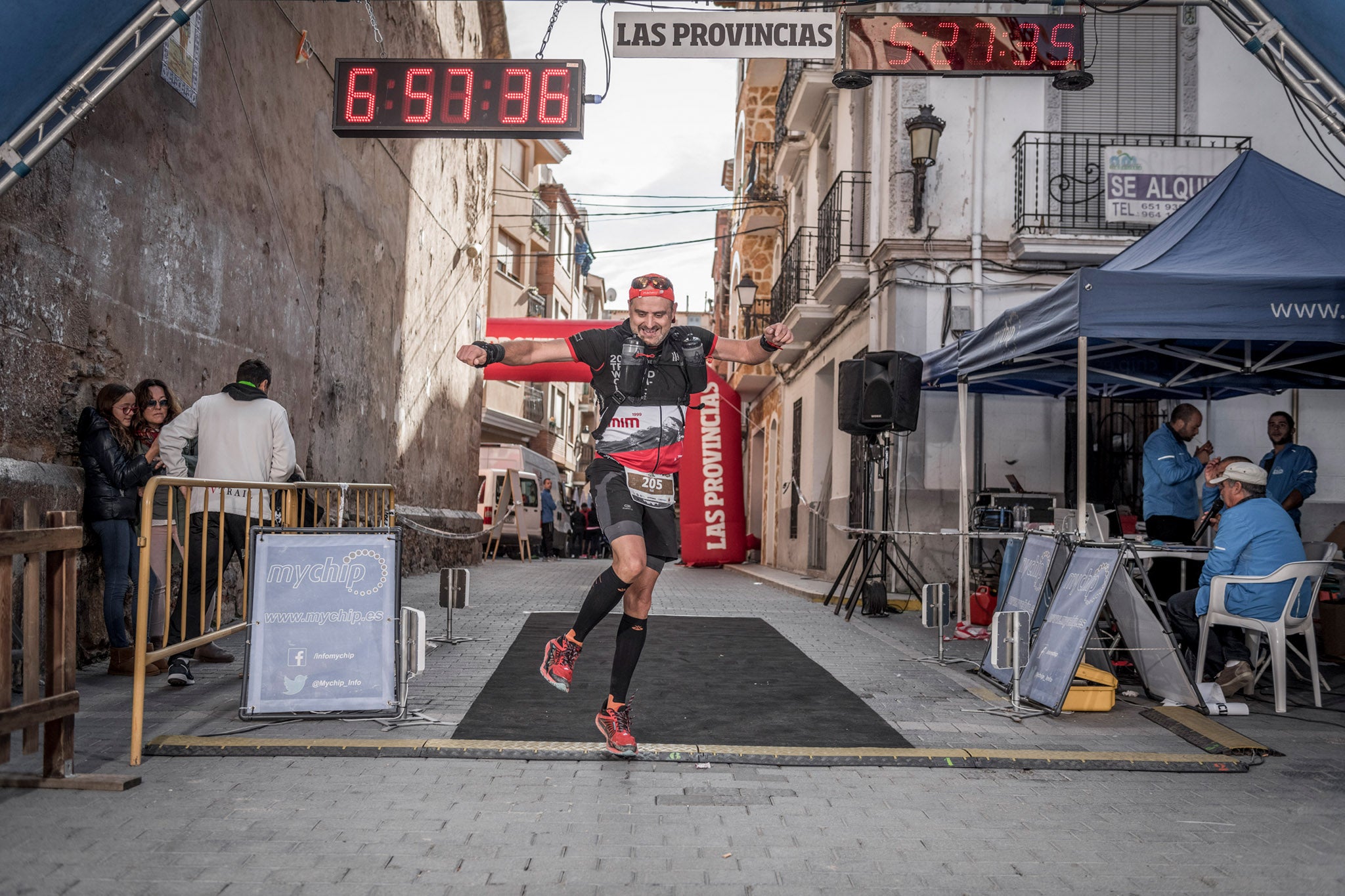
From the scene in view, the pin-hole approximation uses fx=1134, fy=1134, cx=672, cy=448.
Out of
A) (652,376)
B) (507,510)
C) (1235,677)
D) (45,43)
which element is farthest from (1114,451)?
(507,510)

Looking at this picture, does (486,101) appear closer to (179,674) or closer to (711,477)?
(179,674)

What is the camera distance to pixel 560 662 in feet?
16.7

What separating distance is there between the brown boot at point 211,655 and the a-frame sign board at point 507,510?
1777cm

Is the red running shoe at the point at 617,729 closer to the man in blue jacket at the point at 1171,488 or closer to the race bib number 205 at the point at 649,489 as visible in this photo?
the race bib number 205 at the point at 649,489

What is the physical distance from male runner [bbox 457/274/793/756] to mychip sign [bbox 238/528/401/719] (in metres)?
0.86

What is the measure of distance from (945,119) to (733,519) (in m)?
9.69

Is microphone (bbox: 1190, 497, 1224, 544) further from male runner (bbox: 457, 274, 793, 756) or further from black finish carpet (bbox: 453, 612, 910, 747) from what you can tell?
male runner (bbox: 457, 274, 793, 756)

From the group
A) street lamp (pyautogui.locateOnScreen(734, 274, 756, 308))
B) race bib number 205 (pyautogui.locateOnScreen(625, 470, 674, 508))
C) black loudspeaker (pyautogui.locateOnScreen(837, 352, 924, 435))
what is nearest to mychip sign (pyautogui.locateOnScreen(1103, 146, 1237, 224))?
black loudspeaker (pyautogui.locateOnScreen(837, 352, 924, 435))

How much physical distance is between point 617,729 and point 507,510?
2109 centimetres

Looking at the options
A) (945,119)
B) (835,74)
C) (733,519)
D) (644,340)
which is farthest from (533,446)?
(644,340)

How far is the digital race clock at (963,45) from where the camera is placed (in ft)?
27.5

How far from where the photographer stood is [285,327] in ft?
36.6

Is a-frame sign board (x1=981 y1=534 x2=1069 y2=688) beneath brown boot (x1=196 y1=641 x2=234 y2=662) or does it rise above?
above

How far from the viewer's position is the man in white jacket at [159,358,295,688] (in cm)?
665
